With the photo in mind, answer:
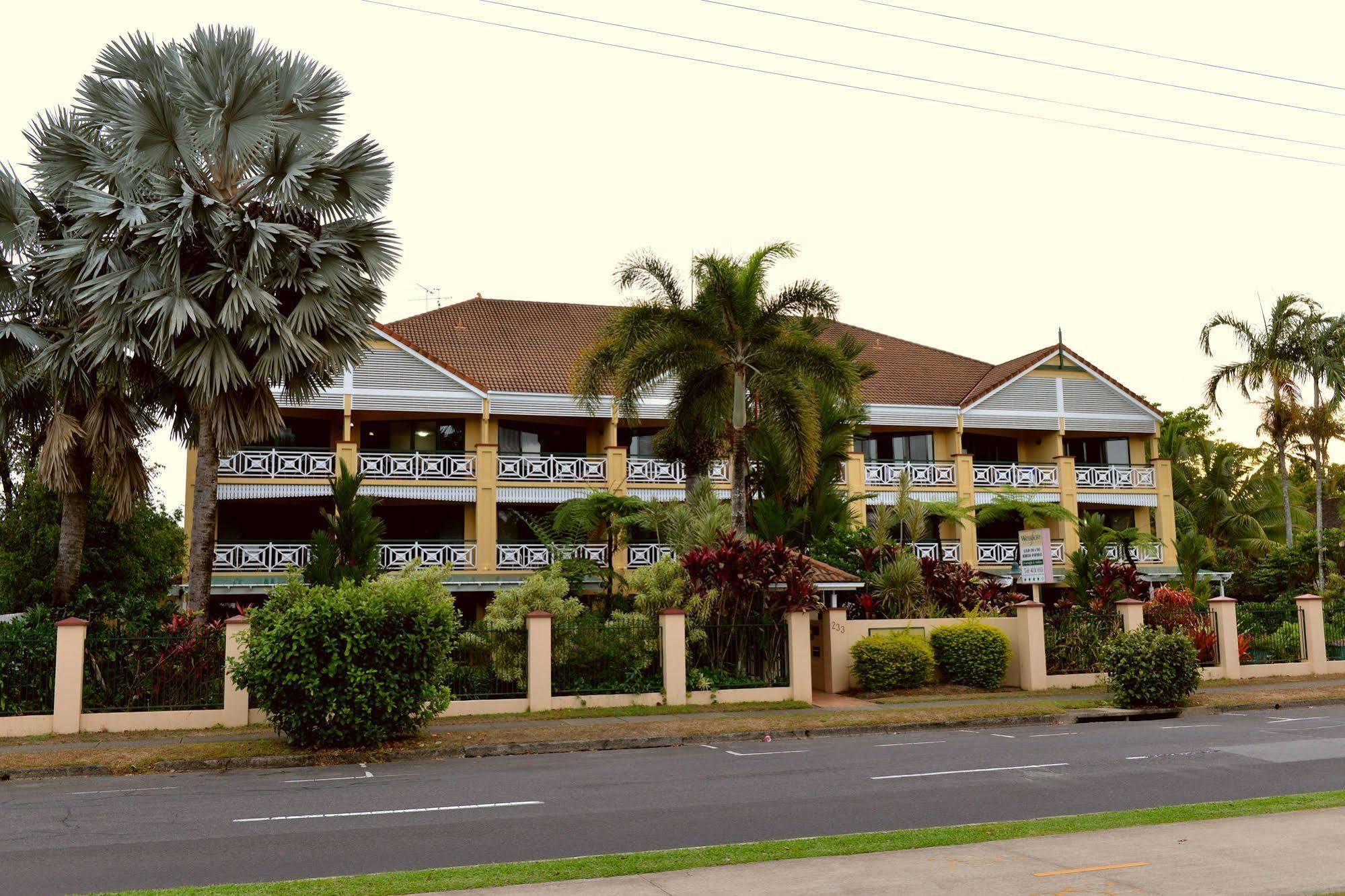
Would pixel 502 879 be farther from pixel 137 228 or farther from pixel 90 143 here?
pixel 90 143

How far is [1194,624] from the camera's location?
2412 cm

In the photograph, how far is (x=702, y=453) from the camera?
25.9 metres

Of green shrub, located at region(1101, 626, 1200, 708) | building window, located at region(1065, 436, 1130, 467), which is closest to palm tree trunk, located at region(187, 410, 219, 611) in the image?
green shrub, located at region(1101, 626, 1200, 708)

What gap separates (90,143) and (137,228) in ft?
6.84

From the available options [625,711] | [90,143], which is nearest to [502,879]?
[625,711]

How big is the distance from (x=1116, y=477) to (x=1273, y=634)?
11.8 m

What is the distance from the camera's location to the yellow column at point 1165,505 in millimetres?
36188

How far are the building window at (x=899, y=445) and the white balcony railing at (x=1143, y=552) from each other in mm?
6246

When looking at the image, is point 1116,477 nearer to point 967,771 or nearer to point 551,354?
point 551,354

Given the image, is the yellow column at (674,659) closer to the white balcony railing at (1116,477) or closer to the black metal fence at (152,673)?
the black metal fence at (152,673)

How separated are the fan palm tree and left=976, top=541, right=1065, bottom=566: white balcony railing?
24281 millimetres

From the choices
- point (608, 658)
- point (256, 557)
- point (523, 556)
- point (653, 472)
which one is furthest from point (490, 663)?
point (653, 472)

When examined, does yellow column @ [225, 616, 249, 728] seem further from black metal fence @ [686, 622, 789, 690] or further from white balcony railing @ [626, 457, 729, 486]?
white balcony railing @ [626, 457, 729, 486]

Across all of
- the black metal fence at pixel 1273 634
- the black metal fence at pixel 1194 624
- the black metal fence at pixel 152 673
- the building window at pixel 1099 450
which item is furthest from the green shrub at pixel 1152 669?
the building window at pixel 1099 450
